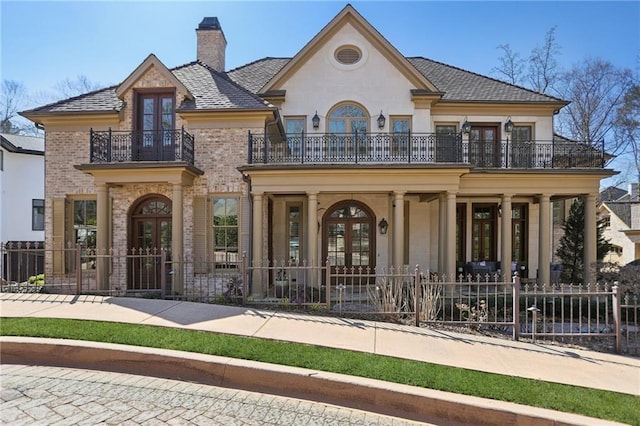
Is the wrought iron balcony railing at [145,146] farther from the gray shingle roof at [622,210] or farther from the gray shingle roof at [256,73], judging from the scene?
the gray shingle roof at [622,210]

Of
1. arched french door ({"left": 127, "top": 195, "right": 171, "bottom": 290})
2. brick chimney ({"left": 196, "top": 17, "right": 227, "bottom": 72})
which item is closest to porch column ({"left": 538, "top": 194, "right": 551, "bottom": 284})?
arched french door ({"left": 127, "top": 195, "right": 171, "bottom": 290})

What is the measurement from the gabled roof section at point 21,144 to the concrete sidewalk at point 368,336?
59.9 feet

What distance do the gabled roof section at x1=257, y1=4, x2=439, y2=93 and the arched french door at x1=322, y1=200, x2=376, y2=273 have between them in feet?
17.1

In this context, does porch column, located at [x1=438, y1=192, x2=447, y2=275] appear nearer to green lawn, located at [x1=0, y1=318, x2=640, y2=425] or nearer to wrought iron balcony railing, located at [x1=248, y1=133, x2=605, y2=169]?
wrought iron balcony railing, located at [x1=248, y1=133, x2=605, y2=169]

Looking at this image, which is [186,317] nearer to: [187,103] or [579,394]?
[579,394]

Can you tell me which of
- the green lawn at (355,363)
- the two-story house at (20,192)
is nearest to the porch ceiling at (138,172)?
the green lawn at (355,363)

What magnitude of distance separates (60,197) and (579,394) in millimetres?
14896

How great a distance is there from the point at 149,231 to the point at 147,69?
18.1 ft

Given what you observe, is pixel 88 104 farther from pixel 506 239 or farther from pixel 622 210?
pixel 622 210

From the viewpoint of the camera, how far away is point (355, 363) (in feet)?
17.2

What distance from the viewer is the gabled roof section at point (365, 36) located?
13.5 metres

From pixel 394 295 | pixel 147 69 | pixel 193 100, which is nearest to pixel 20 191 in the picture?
pixel 147 69

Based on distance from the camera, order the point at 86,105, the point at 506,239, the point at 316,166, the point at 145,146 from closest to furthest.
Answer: the point at 316,166
the point at 145,146
the point at 86,105
the point at 506,239

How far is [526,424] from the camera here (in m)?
4.00
